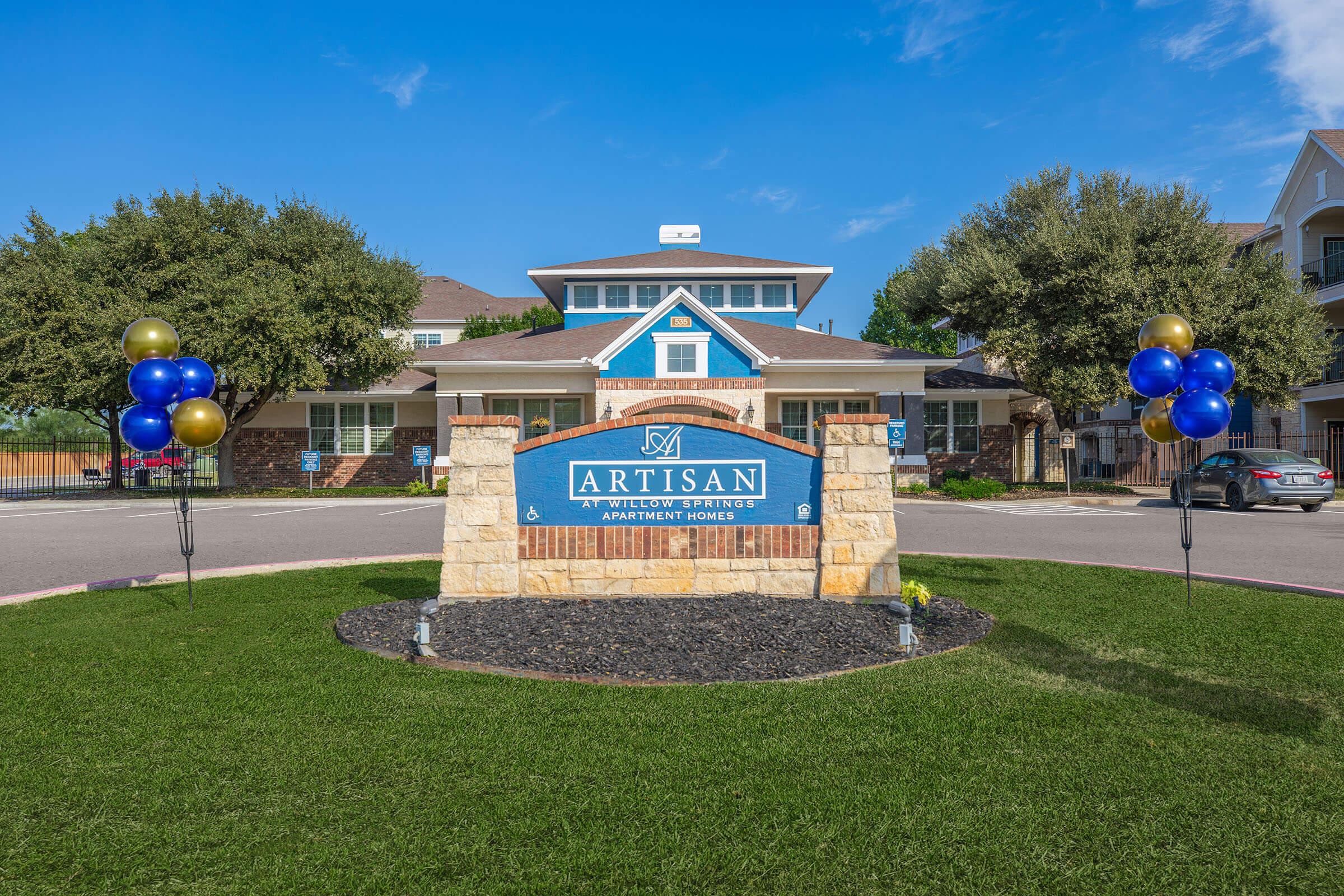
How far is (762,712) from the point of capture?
4375 mm

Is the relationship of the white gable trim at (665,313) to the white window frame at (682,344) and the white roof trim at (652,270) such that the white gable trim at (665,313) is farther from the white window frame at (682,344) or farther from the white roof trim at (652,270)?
the white roof trim at (652,270)

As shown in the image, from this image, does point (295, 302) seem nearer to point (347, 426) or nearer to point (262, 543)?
point (347, 426)

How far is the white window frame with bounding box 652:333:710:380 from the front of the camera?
25469mm

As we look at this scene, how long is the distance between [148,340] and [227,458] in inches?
Answer: 911

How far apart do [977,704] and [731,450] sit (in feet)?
10.6

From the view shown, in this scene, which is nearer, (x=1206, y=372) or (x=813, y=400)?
(x=1206, y=372)

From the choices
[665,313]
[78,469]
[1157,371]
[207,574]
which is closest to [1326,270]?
[665,313]

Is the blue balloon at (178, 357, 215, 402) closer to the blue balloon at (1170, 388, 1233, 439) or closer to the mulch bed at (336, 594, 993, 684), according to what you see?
the mulch bed at (336, 594, 993, 684)

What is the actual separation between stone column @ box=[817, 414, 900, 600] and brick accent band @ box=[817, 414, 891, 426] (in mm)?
13

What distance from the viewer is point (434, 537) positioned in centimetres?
1345

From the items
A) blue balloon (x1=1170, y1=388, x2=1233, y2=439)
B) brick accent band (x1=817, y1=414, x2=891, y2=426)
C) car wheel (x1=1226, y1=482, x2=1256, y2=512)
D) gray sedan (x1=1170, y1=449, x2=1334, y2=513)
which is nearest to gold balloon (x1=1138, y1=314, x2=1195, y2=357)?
blue balloon (x1=1170, y1=388, x2=1233, y2=439)

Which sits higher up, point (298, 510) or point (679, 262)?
point (679, 262)

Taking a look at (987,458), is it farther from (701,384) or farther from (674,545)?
(674,545)

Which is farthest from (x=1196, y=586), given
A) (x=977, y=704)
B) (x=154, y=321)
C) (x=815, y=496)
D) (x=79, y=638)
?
(x=154, y=321)
